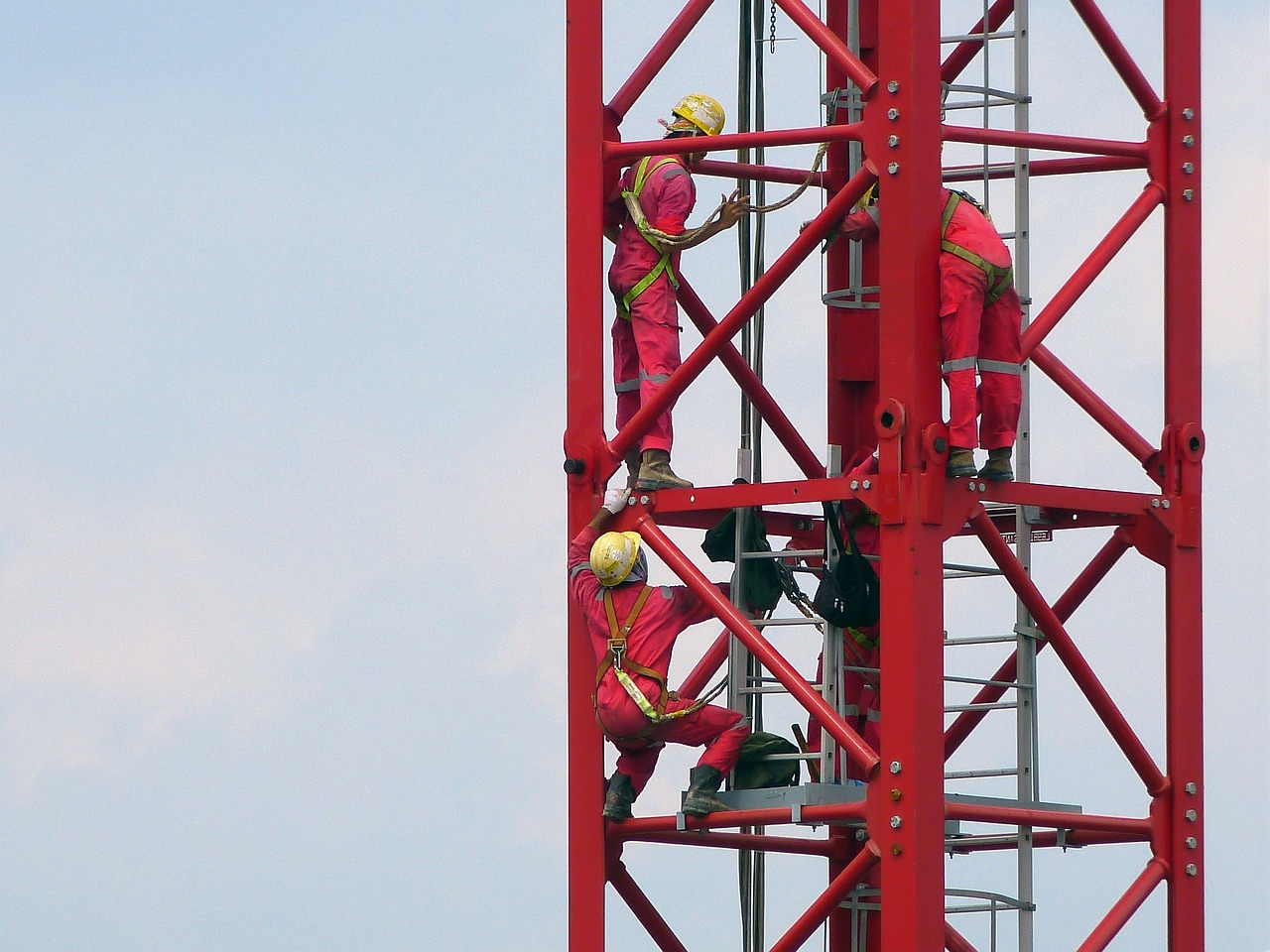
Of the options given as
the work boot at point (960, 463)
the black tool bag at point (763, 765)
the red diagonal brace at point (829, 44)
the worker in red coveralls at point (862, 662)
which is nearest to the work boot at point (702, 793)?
the black tool bag at point (763, 765)

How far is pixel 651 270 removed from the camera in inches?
996

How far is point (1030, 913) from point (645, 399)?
15.9ft

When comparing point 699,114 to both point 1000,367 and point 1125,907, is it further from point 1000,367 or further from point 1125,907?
point 1125,907

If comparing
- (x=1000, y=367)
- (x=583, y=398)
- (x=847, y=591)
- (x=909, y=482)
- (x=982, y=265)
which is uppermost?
(x=982, y=265)

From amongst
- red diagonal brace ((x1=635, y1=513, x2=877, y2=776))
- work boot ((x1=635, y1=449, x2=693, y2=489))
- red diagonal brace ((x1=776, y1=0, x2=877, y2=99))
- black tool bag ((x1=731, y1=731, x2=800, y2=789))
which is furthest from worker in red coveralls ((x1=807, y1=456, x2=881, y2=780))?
red diagonal brace ((x1=776, y1=0, x2=877, y2=99))

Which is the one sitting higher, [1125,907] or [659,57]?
[659,57]

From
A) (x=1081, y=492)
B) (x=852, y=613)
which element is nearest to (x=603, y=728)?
(x=852, y=613)

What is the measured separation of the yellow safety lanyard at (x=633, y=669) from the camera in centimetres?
2419

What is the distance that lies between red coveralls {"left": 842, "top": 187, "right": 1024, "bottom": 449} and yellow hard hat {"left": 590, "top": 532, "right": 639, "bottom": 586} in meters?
2.57

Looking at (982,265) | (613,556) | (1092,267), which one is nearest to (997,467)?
(982,265)

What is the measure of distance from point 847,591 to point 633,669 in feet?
5.60

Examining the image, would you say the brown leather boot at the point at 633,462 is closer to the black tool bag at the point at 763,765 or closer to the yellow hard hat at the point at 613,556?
the yellow hard hat at the point at 613,556

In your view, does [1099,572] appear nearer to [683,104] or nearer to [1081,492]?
[1081,492]

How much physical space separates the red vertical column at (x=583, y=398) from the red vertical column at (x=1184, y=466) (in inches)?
171
